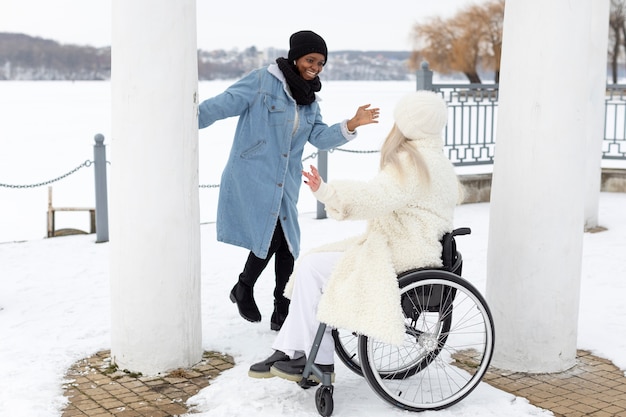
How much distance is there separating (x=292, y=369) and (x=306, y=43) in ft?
5.86

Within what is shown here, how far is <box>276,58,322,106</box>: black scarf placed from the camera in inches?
191

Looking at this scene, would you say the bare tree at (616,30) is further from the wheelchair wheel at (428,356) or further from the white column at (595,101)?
the wheelchair wheel at (428,356)

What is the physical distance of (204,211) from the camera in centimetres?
1461

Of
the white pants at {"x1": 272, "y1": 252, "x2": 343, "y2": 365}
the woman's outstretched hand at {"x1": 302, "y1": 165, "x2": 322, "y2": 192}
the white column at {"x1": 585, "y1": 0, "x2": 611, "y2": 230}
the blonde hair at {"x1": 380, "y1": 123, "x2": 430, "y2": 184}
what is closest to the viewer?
the woman's outstretched hand at {"x1": 302, "y1": 165, "x2": 322, "y2": 192}

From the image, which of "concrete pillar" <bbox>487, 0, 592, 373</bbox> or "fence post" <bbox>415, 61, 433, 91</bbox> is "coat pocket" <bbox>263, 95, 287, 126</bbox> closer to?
"concrete pillar" <bbox>487, 0, 592, 373</bbox>

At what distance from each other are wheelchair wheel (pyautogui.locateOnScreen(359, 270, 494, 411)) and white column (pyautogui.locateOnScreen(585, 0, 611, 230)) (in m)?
4.43

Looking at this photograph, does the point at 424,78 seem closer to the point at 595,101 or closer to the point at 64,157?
the point at 595,101

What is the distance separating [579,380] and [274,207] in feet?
6.08

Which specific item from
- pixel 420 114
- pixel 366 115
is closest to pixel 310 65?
pixel 366 115

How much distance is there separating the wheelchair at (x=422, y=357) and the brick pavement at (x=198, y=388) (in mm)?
325

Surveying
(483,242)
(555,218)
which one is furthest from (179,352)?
(483,242)

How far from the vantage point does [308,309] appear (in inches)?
156

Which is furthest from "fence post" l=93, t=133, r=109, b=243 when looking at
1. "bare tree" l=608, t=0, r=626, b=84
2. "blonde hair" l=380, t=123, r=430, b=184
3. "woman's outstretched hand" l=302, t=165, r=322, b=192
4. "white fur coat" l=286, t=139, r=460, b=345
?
"bare tree" l=608, t=0, r=626, b=84

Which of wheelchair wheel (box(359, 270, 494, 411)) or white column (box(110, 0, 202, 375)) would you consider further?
white column (box(110, 0, 202, 375))
